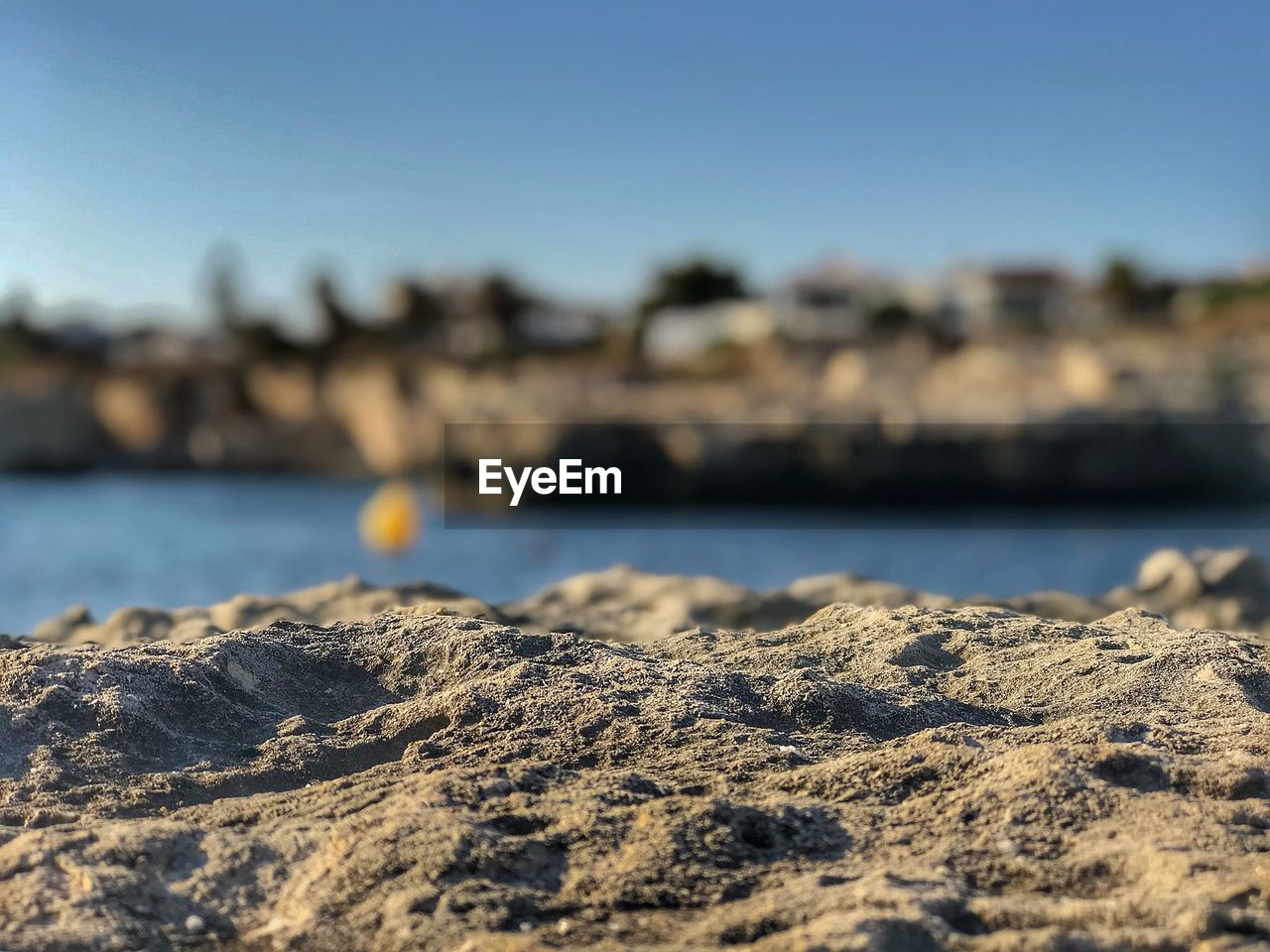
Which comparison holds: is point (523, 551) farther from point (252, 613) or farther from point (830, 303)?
point (830, 303)

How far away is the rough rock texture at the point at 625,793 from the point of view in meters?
2.43

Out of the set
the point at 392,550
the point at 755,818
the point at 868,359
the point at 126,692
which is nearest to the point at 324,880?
the point at 755,818

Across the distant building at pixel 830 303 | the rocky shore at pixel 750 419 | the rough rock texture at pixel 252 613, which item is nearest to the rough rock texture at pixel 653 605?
the rough rock texture at pixel 252 613

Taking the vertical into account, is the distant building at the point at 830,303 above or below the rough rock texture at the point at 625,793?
above

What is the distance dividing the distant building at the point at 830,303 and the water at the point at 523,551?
20794 mm

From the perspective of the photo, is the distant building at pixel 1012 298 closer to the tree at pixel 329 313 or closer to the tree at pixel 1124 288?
the tree at pixel 1124 288

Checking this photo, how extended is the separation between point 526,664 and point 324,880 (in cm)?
116

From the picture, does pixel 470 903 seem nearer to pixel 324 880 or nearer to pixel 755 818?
pixel 324 880

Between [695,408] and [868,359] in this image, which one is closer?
[695,408]

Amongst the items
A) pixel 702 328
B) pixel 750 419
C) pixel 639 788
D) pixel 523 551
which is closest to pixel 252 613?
pixel 639 788

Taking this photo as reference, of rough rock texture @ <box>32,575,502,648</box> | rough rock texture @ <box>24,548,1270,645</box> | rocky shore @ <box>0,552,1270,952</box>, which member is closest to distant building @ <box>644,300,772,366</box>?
rough rock texture @ <box>24,548,1270,645</box>

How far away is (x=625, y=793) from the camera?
2.88 metres

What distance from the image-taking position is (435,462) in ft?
A: 124

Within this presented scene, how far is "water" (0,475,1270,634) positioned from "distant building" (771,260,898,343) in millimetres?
20794
